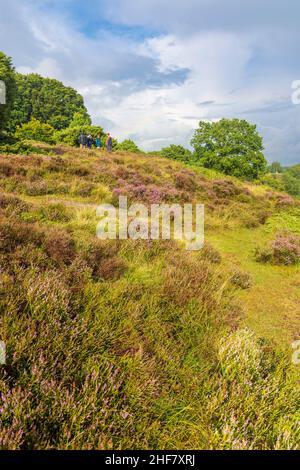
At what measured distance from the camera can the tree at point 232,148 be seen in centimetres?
4534

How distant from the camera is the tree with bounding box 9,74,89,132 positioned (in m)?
63.1

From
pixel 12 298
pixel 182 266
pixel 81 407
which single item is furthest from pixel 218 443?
pixel 182 266

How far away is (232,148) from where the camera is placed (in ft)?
151

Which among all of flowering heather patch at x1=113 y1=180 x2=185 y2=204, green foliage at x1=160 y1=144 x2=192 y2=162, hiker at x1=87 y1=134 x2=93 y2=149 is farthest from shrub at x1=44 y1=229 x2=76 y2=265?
green foliage at x1=160 y1=144 x2=192 y2=162

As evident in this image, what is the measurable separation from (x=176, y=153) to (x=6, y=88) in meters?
32.2

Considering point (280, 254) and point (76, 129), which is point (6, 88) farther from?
point (280, 254)

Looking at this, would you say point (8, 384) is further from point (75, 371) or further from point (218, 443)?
point (218, 443)

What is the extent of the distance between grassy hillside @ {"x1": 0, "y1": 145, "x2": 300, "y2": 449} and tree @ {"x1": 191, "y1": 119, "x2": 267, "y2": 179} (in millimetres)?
41804

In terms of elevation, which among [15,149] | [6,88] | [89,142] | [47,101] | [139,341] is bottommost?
[139,341]

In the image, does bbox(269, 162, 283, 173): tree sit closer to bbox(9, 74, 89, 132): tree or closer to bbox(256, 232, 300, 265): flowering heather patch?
bbox(9, 74, 89, 132): tree

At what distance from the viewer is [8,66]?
1908cm

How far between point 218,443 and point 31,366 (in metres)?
1.75

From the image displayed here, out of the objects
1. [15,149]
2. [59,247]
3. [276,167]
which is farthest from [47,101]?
[276,167]

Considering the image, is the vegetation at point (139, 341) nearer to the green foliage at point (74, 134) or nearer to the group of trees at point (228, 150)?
the green foliage at point (74, 134)
